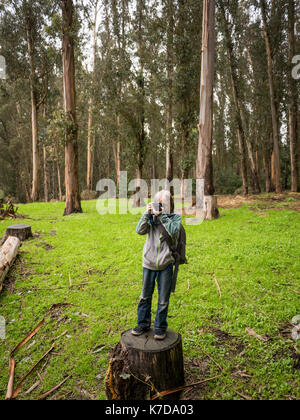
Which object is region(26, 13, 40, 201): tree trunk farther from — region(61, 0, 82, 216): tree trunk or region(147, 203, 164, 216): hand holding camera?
region(147, 203, 164, 216): hand holding camera

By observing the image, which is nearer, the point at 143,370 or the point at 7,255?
the point at 143,370

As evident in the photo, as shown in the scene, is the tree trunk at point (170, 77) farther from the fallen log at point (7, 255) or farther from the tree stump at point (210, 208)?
the fallen log at point (7, 255)

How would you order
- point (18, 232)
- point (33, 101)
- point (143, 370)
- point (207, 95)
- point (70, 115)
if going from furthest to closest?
1. point (33, 101)
2. point (70, 115)
3. point (207, 95)
4. point (18, 232)
5. point (143, 370)

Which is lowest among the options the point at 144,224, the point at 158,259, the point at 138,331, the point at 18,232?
the point at 138,331

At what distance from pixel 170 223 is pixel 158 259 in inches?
16.6

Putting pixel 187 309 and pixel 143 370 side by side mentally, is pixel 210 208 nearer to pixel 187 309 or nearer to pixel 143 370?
pixel 187 309

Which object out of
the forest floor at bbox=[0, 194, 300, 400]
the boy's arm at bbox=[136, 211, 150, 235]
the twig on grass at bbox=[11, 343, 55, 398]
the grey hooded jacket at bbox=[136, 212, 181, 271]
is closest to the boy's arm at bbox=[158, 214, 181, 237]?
the grey hooded jacket at bbox=[136, 212, 181, 271]

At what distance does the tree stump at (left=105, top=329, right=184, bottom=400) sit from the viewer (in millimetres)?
2770

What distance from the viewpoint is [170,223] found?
121 inches

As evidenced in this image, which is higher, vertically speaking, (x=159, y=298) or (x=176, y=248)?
(x=176, y=248)

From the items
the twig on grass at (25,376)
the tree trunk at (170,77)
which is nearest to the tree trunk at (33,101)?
the tree trunk at (170,77)

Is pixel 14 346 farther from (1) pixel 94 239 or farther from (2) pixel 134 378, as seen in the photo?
(1) pixel 94 239


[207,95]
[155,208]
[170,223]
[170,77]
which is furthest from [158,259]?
[170,77]

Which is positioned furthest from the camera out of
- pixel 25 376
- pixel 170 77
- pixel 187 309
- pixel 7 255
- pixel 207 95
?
pixel 170 77
